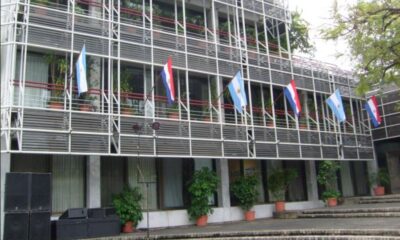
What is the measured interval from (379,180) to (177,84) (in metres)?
14.2

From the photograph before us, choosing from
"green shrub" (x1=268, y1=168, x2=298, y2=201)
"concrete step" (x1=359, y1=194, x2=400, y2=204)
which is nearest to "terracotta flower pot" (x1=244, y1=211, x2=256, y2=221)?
"green shrub" (x1=268, y1=168, x2=298, y2=201)

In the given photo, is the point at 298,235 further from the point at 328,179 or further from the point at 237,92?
the point at 328,179

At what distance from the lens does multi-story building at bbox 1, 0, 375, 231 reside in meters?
14.4

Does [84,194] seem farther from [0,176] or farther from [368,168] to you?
[368,168]

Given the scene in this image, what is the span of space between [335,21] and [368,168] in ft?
51.0

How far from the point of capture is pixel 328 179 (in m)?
22.3

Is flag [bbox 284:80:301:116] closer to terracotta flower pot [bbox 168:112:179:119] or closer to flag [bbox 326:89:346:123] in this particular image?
flag [bbox 326:89:346:123]

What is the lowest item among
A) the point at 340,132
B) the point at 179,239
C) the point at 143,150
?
the point at 179,239

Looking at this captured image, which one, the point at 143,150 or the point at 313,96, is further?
the point at 313,96

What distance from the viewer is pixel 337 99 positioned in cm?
2195

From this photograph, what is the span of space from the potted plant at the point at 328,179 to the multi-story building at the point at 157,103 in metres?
0.62

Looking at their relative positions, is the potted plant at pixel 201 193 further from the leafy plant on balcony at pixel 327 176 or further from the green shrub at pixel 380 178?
the green shrub at pixel 380 178

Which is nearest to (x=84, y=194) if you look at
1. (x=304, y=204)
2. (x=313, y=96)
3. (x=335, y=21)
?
(x=335, y=21)

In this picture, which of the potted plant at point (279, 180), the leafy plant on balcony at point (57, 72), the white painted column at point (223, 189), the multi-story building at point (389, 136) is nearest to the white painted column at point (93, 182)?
A: the leafy plant on balcony at point (57, 72)
